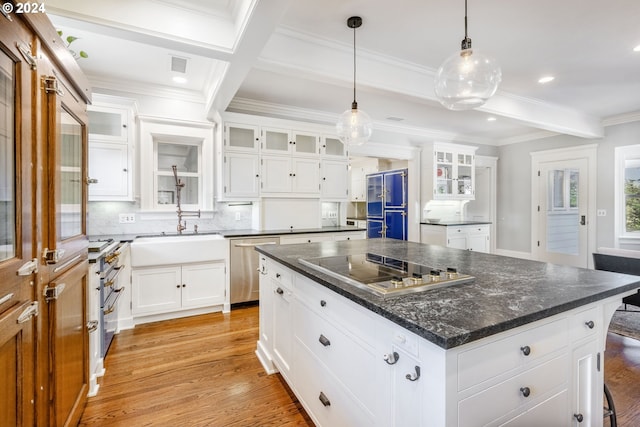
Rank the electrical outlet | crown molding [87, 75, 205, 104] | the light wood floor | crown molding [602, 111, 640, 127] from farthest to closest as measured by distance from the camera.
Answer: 1. crown molding [602, 111, 640, 127]
2. the electrical outlet
3. crown molding [87, 75, 205, 104]
4. the light wood floor

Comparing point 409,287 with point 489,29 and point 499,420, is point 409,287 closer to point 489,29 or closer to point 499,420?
point 499,420

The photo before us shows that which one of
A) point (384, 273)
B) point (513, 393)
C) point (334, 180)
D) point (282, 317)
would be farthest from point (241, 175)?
point (513, 393)

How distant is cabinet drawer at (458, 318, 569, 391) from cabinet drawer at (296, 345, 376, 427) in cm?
46

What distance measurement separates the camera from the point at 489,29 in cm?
250

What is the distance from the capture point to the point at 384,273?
1.54m

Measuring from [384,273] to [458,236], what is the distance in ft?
14.6

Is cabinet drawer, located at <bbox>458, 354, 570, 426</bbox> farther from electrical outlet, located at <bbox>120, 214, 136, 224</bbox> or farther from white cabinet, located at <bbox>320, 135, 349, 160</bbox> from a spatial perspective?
electrical outlet, located at <bbox>120, 214, 136, 224</bbox>

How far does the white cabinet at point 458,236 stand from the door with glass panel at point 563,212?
1073mm

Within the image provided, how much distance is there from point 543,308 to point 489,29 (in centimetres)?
243

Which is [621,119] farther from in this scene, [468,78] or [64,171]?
[64,171]

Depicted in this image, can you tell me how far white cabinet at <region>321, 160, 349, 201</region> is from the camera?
14.3ft

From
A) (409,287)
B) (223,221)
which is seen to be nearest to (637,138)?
(409,287)

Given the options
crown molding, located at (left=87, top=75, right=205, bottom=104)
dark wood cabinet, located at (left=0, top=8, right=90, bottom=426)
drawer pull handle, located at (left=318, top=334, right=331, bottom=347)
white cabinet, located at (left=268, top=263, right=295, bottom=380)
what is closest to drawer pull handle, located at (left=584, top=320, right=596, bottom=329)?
drawer pull handle, located at (left=318, top=334, right=331, bottom=347)

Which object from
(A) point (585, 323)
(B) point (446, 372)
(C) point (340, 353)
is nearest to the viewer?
(B) point (446, 372)
